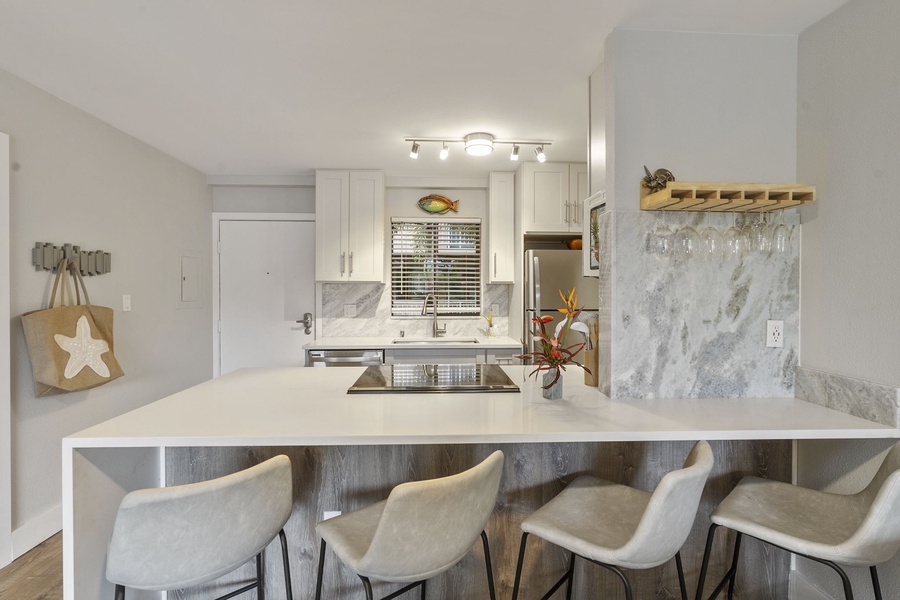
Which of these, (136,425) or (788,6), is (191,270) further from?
(788,6)

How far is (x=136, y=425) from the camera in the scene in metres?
1.53

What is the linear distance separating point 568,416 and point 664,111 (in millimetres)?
1301

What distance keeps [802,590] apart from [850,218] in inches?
55.5

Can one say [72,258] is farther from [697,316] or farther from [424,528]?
[697,316]

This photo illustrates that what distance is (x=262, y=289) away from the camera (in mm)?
4477

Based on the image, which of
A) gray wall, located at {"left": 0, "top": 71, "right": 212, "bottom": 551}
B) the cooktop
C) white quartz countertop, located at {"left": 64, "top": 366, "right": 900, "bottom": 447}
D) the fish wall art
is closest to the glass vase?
white quartz countertop, located at {"left": 64, "top": 366, "right": 900, "bottom": 447}

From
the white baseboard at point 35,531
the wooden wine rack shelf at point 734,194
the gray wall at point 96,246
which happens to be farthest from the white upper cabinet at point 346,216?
the wooden wine rack shelf at point 734,194

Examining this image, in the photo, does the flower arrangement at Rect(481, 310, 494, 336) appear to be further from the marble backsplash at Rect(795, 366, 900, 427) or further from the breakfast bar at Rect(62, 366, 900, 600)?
the marble backsplash at Rect(795, 366, 900, 427)

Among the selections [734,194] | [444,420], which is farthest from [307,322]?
[734,194]

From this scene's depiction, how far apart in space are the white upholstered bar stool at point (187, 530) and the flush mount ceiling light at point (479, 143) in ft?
8.07

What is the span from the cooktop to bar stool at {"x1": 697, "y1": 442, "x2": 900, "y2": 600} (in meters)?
0.87

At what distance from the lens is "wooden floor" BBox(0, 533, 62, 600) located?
209 cm

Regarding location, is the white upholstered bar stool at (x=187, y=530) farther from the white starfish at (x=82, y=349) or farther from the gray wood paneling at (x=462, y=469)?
the white starfish at (x=82, y=349)

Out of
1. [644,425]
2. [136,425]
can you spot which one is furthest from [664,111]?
[136,425]
